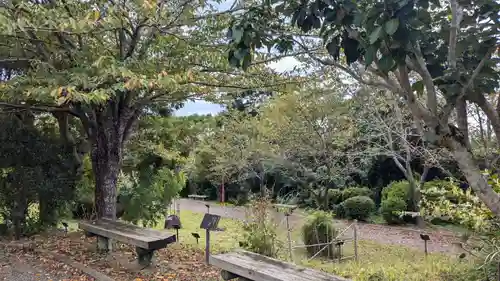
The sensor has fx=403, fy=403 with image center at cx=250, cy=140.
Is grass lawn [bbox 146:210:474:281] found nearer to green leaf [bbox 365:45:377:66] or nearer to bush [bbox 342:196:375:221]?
green leaf [bbox 365:45:377:66]

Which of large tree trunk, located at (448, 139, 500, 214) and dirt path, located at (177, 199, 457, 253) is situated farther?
dirt path, located at (177, 199, 457, 253)

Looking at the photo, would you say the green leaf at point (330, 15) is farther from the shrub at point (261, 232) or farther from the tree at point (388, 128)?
the tree at point (388, 128)

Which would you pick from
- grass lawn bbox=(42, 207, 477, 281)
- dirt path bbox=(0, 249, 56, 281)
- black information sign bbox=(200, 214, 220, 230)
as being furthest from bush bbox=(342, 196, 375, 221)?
dirt path bbox=(0, 249, 56, 281)

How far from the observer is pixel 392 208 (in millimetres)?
12938

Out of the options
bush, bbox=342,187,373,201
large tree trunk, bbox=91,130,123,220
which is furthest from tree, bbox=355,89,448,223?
large tree trunk, bbox=91,130,123,220

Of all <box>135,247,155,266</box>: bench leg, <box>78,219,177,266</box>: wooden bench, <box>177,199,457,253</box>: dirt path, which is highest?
<box>78,219,177,266</box>: wooden bench

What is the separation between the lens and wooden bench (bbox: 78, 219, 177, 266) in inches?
179

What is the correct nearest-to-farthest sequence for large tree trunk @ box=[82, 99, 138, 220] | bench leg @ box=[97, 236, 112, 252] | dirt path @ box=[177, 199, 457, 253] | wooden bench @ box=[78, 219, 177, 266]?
wooden bench @ box=[78, 219, 177, 266], bench leg @ box=[97, 236, 112, 252], large tree trunk @ box=[82, 99, 138, 220], dirt path @ box=[177, 199, 457, 253]

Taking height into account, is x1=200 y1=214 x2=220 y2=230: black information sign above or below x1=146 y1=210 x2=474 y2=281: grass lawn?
above

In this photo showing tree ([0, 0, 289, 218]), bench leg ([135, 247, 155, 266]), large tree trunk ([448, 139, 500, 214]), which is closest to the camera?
large tree trunk ([448, 139, 500, 214])

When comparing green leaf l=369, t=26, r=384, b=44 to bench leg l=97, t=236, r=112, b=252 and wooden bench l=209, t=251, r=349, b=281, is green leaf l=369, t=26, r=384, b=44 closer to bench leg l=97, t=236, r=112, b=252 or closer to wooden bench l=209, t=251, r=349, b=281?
wooden bench l=209, t=251, r=349, b=281

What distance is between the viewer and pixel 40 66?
193 inches

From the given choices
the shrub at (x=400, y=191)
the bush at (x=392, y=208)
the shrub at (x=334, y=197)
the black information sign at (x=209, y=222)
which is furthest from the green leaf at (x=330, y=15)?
the shrub at (x=334, y=197)

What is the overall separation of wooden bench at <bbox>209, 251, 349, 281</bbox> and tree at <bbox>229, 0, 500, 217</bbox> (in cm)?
170
